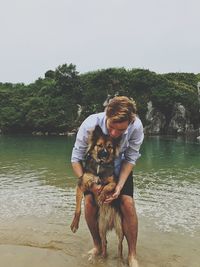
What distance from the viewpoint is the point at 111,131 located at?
3975 millimetres

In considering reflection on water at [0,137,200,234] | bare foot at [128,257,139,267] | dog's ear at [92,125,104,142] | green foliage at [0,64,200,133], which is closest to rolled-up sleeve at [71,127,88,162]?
dog's ear at [92,125,104,142]

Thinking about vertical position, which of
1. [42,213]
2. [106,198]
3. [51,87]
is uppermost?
[51,87]

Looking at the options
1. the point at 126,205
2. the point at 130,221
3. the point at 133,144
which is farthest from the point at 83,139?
the point at 130,221

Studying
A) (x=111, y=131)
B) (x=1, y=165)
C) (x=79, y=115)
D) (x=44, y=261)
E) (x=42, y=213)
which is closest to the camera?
(x=111, y=131)

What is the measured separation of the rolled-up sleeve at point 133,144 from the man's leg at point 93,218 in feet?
1.98

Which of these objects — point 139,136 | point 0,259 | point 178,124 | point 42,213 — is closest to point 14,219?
point 42,213

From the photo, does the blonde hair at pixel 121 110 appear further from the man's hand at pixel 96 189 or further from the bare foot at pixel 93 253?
the bare foot at pixel 93 253

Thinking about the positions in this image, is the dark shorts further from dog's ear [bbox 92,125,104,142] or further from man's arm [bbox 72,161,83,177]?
dog's ear [bbox 92,125,104,142]

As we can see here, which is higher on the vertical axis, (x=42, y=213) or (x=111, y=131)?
(x=111, y=131)

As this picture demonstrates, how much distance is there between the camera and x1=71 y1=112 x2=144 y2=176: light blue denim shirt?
4.11 meters

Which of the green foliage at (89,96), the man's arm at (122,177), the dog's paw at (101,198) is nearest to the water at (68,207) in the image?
the dog's paw at (101,198)

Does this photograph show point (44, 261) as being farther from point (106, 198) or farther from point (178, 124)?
point (178, 124)

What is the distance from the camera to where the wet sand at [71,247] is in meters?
4.27

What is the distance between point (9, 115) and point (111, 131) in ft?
152
